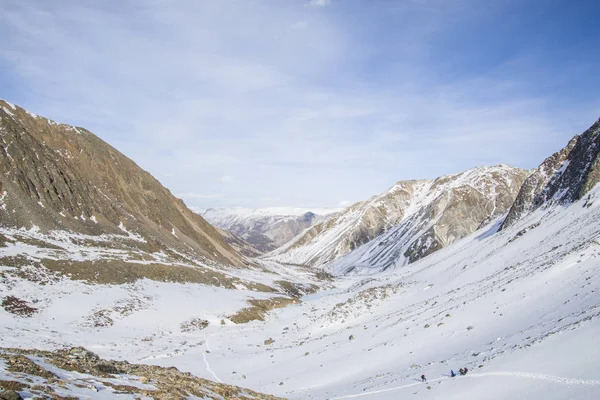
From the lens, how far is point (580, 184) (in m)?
54.2

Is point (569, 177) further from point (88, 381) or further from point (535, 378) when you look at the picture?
point (88, 381)

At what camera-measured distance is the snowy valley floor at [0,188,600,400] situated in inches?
588

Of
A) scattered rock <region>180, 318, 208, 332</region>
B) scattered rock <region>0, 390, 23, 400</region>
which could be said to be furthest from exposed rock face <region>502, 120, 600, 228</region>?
scattered rock <region>0, 390, 23, 400</region>

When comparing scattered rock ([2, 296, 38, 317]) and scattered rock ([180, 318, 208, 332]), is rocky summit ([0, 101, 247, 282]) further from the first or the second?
scattered rock ([2, 296, 38, 317])

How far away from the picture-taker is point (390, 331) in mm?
28406

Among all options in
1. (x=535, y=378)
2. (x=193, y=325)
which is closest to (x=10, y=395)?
(x=535, y=378)

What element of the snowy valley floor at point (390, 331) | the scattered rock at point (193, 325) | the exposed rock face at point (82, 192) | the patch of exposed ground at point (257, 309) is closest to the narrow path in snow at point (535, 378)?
the snowy valley floor at point (390, 331)

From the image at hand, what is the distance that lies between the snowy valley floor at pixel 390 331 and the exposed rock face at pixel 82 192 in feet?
99.3

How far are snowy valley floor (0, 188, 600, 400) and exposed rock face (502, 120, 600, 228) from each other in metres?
5.65

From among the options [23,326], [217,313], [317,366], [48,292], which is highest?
[48,292]

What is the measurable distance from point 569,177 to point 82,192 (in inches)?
3645

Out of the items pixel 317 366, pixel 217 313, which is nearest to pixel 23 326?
pixel 217 313

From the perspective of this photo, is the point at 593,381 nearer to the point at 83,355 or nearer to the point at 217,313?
the point at 83,355

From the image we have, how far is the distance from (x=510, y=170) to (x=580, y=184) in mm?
160992
